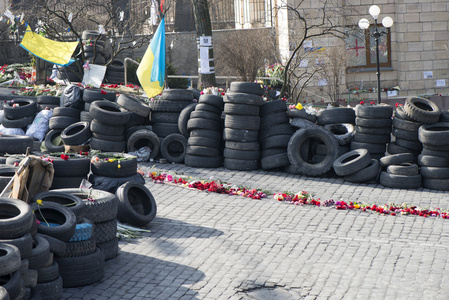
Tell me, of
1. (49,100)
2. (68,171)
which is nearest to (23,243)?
(68,171)

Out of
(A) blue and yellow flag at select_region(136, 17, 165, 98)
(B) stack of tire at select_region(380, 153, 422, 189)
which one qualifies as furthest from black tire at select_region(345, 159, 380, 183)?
(A) blue and yellow flag at select_region(136, 17, 165, 98)

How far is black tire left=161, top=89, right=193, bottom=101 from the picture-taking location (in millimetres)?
14891

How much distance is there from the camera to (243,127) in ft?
45.0

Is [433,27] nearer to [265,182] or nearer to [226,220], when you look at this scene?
[265,182]

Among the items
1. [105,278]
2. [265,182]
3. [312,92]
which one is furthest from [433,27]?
[105,278]

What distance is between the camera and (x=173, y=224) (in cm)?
1002

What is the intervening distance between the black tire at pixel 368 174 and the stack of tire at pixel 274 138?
1546mm

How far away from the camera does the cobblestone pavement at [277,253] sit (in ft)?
24.0

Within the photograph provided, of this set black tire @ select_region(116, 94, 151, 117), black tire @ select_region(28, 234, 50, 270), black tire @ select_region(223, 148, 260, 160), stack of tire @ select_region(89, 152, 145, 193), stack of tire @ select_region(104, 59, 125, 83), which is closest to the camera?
black tire @ select_region(28, 234, 50, 270)

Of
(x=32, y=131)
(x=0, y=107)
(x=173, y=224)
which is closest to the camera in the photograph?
(x=173, y=224)

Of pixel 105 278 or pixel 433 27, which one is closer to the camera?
pixel 105 278

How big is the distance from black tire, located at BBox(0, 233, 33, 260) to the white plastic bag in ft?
30.9

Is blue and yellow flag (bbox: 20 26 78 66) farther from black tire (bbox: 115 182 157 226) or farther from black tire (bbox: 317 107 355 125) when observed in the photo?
black tire (bbox: 115 182 157 226)

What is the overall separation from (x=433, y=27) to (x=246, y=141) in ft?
47.9
